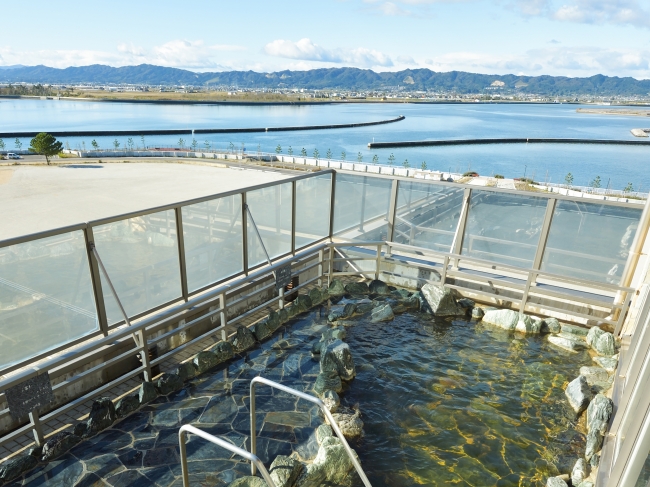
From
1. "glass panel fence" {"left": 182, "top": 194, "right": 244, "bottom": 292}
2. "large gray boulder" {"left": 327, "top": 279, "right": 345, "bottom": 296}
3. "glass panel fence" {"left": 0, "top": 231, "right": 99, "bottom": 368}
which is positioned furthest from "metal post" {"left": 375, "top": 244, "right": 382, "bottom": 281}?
"glass panel fence" {"left": 0, "top": 231, "right": 99, "bottom": 368}

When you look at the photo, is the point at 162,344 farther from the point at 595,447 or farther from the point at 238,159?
the point at 238,159

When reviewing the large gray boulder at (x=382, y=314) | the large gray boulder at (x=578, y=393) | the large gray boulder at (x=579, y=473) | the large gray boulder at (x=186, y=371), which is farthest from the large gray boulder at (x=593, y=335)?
the large gray boulder at (x=186, y=371)

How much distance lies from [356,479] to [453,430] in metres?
1.34

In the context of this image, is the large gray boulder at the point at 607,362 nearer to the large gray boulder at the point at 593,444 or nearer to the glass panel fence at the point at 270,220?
the large gray boulder at the point at 593,444

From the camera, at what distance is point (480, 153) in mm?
80000

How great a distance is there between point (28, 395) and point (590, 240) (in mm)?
8046

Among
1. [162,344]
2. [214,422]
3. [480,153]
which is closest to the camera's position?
[214,422]

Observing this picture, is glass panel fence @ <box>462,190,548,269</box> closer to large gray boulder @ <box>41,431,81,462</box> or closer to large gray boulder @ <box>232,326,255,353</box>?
large gray boulder @ <box>232,326,255,353</box>

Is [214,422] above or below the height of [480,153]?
above

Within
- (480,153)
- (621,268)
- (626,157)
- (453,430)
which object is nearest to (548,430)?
(453,430)

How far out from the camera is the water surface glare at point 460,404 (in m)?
4.11

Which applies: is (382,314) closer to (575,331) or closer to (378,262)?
(378,262)

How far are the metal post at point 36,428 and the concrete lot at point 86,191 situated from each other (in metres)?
13.4

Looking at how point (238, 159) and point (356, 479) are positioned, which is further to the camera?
point (238, 159)
